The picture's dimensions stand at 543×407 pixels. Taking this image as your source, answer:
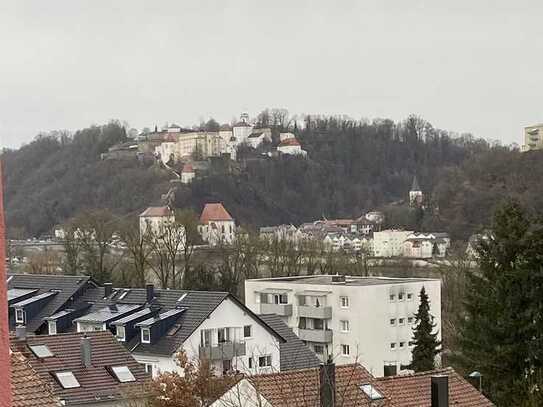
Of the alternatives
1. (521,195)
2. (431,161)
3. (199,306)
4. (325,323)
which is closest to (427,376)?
(199,306)

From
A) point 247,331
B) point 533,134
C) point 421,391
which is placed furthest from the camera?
point 533,134

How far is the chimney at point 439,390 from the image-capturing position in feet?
58.6

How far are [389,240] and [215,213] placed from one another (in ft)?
68.9

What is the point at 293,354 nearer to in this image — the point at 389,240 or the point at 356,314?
the point at 356,314

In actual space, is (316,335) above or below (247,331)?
below

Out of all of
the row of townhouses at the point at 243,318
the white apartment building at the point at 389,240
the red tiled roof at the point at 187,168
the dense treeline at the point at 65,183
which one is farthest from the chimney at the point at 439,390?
the red tiled roof at the point at 187,168

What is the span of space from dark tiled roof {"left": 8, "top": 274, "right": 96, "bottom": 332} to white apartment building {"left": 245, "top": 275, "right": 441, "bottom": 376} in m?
13.1

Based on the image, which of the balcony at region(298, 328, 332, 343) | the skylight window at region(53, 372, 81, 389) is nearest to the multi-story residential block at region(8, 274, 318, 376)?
the skylight window at region(53, 372, 81, 389)

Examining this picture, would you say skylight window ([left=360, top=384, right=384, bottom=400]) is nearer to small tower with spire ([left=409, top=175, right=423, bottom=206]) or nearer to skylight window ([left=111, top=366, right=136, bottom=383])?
skylight window ([left=111, top=366, right=136, bottom=383])

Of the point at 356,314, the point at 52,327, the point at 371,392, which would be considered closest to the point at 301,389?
the point at 371,392

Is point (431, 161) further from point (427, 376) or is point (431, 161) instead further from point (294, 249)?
point (427, 376)

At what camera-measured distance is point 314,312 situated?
2142 inches

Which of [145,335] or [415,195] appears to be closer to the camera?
[145,335]

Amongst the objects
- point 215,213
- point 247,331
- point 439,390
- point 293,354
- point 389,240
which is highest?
point 439,390
